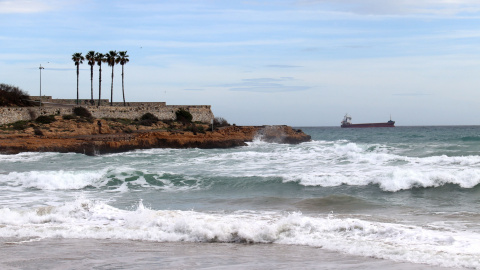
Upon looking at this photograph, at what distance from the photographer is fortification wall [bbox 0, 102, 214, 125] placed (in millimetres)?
46656

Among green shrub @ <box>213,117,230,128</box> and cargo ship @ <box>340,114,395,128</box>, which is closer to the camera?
green shrub @ <box>213,117,230,128</box>

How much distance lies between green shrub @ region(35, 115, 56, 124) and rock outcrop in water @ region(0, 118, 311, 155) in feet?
2.68

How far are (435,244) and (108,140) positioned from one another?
3109 centimetres

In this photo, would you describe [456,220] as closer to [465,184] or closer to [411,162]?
[465,184]

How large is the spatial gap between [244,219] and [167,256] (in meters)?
3.75

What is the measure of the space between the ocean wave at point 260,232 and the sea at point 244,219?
0.9 inches

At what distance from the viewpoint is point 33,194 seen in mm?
18109

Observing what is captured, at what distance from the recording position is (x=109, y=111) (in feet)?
176

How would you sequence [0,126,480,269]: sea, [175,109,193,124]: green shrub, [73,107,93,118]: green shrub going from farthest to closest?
[175,109,193,124]: green shrub < [73,107,93,118]: green shrub < [0,126,480,269]: sea

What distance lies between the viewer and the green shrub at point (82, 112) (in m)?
50.1

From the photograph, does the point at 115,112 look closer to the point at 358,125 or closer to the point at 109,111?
the point at 109,111

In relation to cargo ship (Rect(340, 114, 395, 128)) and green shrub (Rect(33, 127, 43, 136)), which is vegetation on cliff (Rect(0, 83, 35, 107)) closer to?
green shrub (Rect(33, 127, 43, 136))

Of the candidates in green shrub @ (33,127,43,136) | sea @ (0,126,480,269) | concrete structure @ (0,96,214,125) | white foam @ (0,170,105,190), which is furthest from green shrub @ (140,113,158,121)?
white foam @ (0,170,105,190)

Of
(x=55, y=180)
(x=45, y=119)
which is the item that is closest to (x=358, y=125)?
(x=45, y=119)
